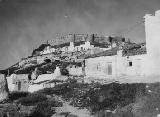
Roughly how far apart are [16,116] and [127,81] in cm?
1338

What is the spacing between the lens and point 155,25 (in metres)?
28.6

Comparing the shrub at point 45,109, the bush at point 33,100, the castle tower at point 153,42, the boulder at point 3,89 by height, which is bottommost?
the shrub at point 45,109

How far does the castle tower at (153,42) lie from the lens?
2833cm

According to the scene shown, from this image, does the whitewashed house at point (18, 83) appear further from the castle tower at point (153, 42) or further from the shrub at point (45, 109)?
the castle tower at point (153, 42)

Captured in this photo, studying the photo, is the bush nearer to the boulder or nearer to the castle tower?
the boulder

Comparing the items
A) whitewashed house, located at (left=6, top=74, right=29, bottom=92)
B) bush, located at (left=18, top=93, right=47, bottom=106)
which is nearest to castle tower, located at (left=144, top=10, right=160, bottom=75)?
bush, located at (left=18, top=93, right=47, bottom=106)

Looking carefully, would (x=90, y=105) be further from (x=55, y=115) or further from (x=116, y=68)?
(x=116, y=68)

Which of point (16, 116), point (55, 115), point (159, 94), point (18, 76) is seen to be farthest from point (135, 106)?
point (18, 76)

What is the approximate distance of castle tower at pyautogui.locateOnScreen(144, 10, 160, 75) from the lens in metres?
28.3

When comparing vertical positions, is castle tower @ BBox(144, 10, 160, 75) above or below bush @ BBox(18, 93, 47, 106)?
above

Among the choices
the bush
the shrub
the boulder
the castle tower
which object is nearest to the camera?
the shrub

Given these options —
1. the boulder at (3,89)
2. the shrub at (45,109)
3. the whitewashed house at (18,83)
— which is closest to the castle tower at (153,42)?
the shrub at (45,109)

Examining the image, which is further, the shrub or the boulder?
the boulder

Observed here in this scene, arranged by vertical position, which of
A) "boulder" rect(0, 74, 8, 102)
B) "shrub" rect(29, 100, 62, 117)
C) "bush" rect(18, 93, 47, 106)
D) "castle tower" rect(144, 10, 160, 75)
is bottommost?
"shrub" rect(29, 100, 62, 117)
